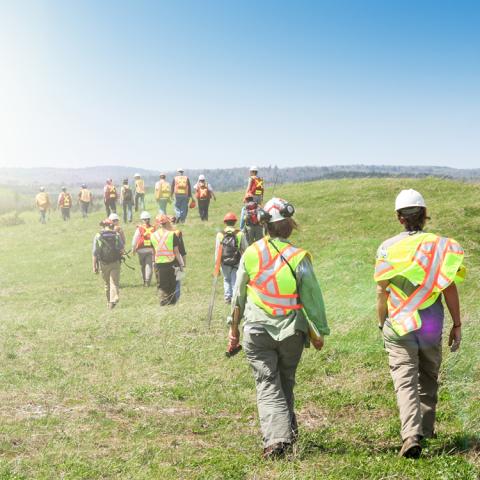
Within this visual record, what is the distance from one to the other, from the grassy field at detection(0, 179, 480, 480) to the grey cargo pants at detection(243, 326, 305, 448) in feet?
1.04

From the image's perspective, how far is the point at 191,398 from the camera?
8641 millimetres

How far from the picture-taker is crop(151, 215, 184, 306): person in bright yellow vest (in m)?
14.9

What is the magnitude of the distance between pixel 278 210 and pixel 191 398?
143 inches

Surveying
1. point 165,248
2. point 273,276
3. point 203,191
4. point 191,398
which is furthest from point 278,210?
point 203,191

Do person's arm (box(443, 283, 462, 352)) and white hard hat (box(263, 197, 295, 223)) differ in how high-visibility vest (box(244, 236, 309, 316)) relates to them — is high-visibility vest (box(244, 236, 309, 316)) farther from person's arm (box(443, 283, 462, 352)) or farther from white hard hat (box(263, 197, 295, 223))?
person's arm (box(443, 283, 462, 352))

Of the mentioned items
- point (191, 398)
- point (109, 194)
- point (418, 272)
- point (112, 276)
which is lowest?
point (191, 398)

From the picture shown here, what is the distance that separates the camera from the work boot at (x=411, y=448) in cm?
571

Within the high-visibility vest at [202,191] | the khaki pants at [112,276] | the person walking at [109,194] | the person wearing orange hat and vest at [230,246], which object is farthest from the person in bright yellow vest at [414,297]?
the person walking at [109,194]

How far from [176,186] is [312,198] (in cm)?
917

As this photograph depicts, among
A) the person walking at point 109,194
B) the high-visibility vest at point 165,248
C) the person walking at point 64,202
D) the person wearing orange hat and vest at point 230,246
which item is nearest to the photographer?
the high-visibility vest at point 165,248

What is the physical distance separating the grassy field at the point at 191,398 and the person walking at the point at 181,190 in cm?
996

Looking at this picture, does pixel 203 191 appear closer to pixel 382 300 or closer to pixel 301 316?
pixel 301 316

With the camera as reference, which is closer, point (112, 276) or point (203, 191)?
point (112, 276)

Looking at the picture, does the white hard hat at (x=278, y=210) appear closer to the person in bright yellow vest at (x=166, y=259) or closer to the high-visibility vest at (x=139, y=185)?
the person in bright yellow vest at (x=166, y=259)
